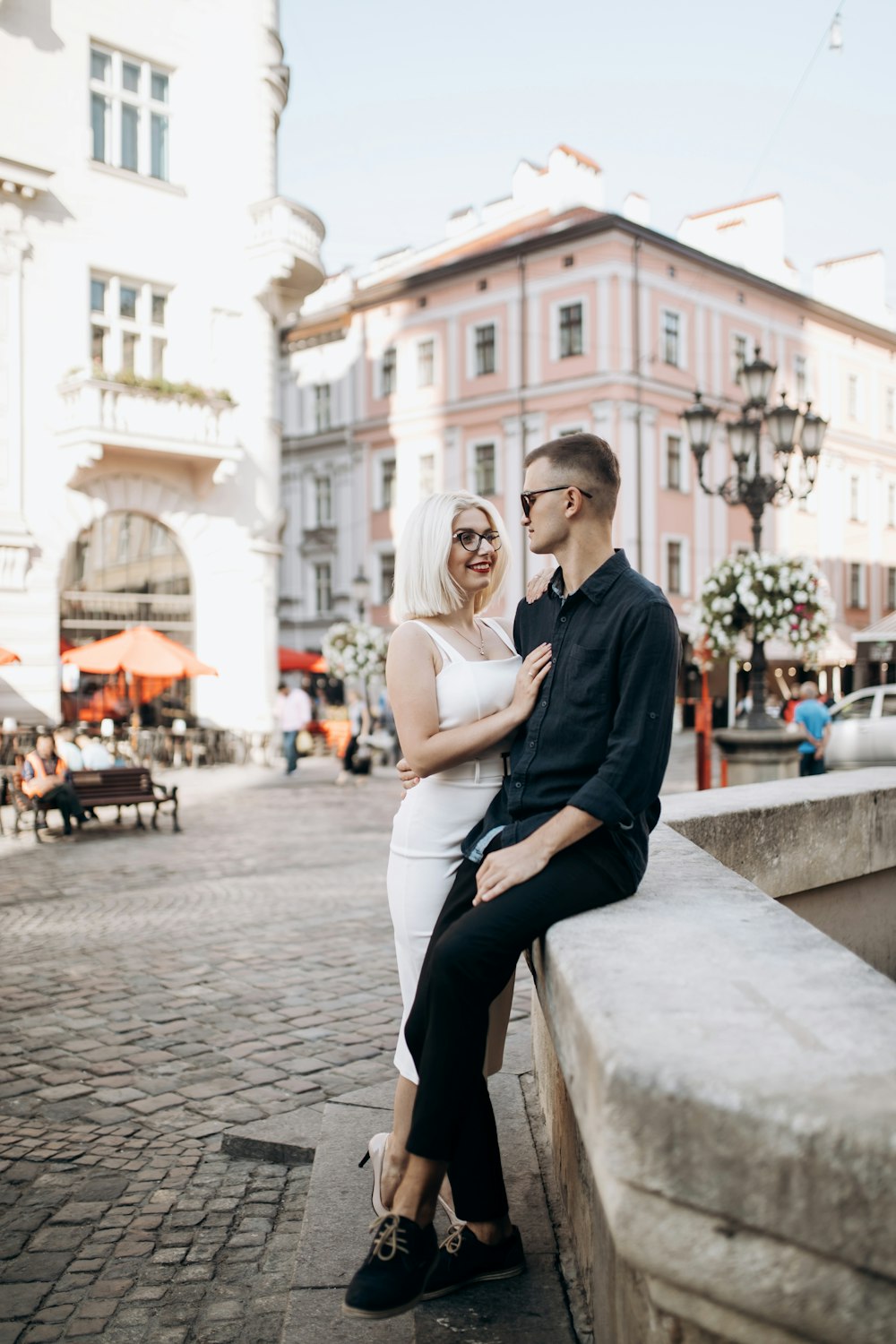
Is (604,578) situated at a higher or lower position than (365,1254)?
higher

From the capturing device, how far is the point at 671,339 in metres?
37.2

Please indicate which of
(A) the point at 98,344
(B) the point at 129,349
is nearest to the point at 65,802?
(A) the point at 98,344

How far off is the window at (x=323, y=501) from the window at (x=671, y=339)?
519 inches

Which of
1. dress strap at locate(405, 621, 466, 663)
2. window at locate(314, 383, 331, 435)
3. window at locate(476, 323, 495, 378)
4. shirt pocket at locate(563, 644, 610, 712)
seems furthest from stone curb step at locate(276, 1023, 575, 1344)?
window at locate(314, 383, 331, 435)

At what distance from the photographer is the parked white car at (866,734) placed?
19641mm

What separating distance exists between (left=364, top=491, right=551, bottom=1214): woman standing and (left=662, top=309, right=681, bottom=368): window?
3539cm

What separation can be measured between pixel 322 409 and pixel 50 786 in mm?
33293

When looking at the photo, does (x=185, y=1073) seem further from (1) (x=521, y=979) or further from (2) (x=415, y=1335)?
(2) (x=415, y=1335)

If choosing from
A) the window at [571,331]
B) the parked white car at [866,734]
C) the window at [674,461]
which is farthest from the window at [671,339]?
the parked white car at [866,734]

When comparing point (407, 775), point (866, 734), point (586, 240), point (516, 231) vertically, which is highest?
point (516, 231)

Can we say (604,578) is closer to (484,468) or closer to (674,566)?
(674,566)

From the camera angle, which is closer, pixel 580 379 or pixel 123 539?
pixel 123 539

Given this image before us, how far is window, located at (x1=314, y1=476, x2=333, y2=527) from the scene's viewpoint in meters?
43.9

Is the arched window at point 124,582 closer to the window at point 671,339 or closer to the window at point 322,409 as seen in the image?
the window at point 671,339
